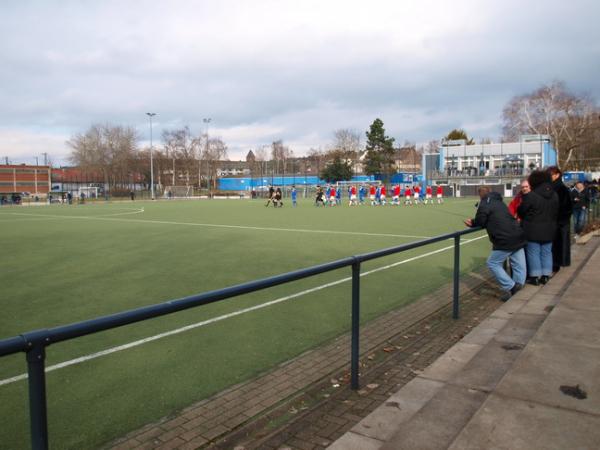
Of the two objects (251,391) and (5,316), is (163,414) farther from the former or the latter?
(5,316)

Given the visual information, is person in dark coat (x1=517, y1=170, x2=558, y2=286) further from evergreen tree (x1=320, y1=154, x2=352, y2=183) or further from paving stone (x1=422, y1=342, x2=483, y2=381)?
evergreen tree (x1=320, y1=154, x2=352, y2=183)

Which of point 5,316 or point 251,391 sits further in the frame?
point 5,316

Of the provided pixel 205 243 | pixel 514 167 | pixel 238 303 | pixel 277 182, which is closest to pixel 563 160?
pixel 514 167

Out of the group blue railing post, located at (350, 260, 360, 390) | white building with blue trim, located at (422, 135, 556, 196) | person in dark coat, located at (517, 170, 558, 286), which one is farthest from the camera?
white building with blue trim, located at (422, 135, 556, 196)

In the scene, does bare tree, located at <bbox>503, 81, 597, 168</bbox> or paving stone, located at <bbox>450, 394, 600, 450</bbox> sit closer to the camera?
paving stone, located at <bbox>450, 394, 600, 450</bbox>

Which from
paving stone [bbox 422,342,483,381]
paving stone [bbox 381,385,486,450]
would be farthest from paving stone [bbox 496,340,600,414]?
paving stone [bbox 422,342,483,381]

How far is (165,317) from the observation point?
640 centimetres

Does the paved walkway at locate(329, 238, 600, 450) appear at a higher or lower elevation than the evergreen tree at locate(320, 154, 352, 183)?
lower

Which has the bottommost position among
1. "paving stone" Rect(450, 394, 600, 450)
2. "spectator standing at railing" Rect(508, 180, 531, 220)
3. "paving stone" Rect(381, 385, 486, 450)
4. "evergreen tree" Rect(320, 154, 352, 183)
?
"paving stone" Rect(381, 385, 486, 450)

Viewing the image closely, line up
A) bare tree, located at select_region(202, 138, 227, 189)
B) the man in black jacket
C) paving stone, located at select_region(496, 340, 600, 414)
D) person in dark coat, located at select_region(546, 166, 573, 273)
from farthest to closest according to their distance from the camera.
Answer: bare tree, located at select_region(202, 138, 227, 189), person in dark coat, located at select_region(546, 166, 573, 273), the man in black jacket, paving stone, located at select_region(496, 340, 600, 414)

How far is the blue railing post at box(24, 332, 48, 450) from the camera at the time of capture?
81.4 inches

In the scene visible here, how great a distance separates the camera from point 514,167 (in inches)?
2677

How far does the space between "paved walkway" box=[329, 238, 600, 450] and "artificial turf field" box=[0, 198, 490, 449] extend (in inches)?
55.9

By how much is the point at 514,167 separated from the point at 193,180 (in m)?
68.1
